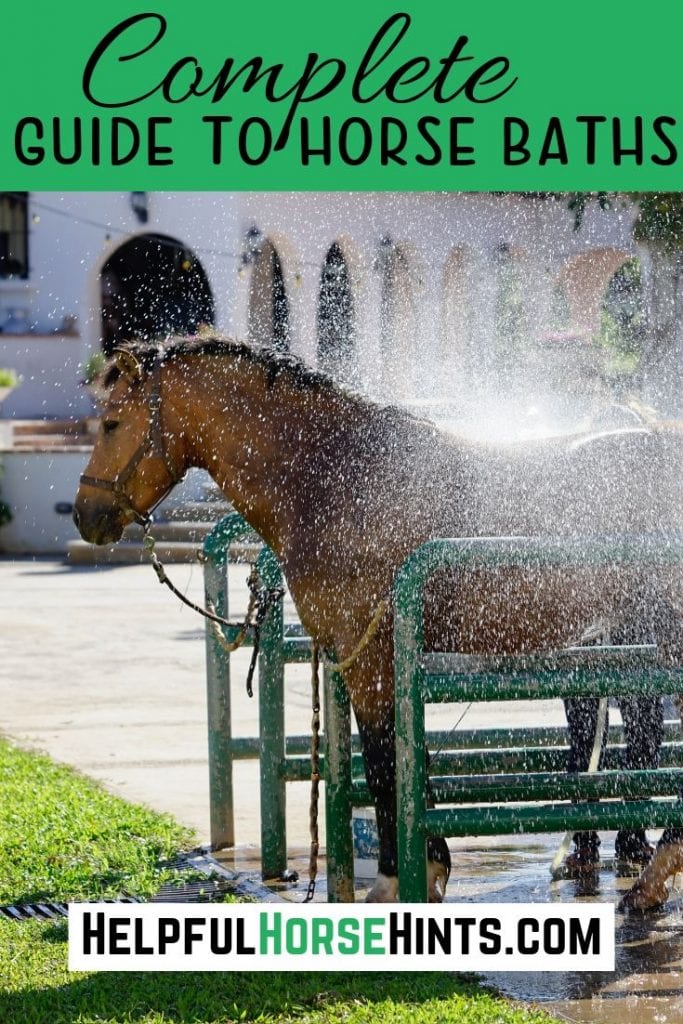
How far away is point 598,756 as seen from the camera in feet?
19.1

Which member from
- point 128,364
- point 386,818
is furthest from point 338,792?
point 128,364

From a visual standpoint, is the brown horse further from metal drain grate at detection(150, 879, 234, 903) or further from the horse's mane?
metal drain grate at detection(150, 879, 234, 903)

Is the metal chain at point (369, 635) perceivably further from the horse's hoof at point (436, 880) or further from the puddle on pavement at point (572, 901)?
the puddle on pavement at point (572, 901)

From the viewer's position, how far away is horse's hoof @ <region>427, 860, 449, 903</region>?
4953mm

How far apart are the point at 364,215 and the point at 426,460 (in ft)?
69.2

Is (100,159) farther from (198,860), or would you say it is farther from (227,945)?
(227,945)

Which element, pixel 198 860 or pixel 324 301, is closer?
pixel 198 860

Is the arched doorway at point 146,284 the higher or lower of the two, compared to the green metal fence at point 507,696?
higher

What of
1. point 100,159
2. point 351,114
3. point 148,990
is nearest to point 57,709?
point 100,159

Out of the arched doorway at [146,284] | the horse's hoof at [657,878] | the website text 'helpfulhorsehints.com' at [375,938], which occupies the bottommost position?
the horse's hoof at [657,878]

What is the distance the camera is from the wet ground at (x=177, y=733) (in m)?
4.49

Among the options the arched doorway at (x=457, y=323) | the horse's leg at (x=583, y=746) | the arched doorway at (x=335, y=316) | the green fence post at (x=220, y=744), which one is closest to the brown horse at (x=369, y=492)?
the horse's leg at (x=583, y=746)

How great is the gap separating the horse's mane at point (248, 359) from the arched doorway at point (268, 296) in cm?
1952

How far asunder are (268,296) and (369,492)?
20704 millimetres
